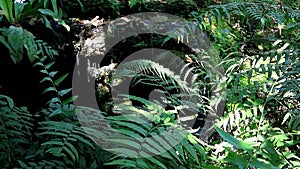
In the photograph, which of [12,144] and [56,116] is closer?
[12,144]

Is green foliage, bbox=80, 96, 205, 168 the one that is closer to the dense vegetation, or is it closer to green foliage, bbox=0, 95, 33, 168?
the dense vegetation

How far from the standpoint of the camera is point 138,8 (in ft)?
7.83

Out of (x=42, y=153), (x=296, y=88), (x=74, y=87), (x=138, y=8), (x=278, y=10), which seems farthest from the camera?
(x=138, y=8)

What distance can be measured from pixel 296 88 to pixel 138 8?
160cm

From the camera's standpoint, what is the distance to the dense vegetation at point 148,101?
84 cm

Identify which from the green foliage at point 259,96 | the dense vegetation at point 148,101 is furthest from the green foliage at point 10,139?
the green foliage at point 259,96

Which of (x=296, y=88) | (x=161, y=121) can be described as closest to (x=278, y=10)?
(x=296, y=88)

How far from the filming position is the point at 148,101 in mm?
1032

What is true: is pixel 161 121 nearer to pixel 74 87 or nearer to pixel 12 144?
pixel 12 144

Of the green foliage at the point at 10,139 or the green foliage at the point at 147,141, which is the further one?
the green foliage at the point at 10,139

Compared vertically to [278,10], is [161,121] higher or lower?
lower

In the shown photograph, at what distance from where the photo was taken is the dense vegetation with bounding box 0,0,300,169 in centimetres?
84

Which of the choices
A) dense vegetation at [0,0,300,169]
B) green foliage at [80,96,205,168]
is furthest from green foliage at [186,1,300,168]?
green foliage at [80,96,205,168]

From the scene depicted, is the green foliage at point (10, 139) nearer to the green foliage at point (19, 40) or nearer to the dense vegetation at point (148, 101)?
the dense vegetation at point (148, 101)
